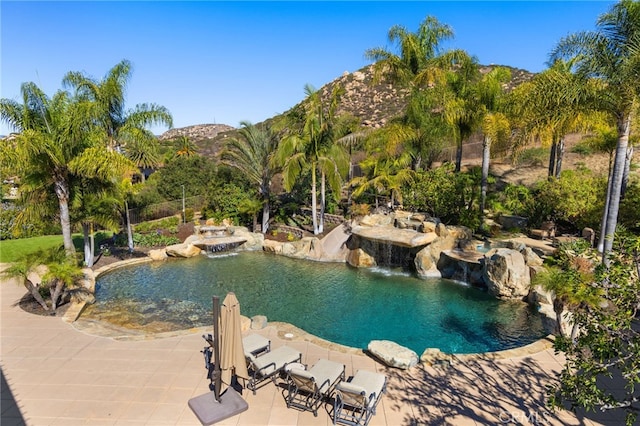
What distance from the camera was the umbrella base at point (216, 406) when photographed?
534 centimetres

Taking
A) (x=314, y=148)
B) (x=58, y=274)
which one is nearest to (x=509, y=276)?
(x=314, y=148)

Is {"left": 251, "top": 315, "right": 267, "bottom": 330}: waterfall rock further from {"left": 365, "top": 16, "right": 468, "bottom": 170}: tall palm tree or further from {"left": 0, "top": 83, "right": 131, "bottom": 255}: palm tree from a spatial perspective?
{"left": 365, "top": 16, "right": 468, "bottom": 170}: tall palm tree

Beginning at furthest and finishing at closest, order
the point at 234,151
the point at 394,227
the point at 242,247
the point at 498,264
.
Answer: the point at 234,151
the point at 242,247
the point at 394,227
the point at 498,264

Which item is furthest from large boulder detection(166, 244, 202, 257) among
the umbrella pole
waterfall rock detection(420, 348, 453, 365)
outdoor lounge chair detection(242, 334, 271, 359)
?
waterfall rock detection(420, 348, 453, 365)

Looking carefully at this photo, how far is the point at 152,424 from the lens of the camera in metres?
5.31

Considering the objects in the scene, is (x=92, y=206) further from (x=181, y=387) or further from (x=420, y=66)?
(x=420, y=66)

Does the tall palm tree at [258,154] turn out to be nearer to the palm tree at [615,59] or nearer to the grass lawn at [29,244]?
the grass lawn at [29,244]

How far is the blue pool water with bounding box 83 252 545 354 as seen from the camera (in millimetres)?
9414

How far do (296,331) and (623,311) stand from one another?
6.46m

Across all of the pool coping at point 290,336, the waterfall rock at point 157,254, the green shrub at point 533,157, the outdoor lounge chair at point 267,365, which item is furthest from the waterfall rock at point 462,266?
the green shrub at point 533,157

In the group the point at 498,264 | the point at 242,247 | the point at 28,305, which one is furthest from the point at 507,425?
the point at 242,247

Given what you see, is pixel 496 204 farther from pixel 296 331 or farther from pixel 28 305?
pixel 28 305

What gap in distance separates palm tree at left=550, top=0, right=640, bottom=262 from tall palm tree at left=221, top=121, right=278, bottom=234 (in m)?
15.8

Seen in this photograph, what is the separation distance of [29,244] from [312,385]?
1852 centimetres
